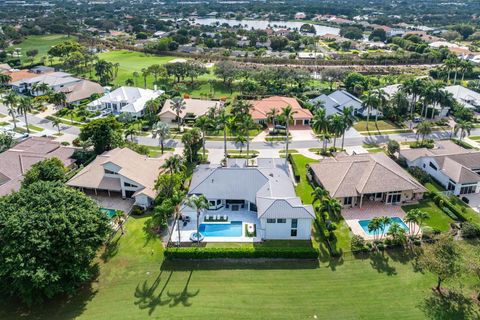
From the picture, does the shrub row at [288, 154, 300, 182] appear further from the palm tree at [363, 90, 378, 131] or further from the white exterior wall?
the palm tree at [363, 90, 378, 131]

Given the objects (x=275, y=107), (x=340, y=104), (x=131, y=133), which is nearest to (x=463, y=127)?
(x=340, y=104)

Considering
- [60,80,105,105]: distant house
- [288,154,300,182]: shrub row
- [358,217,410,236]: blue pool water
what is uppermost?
[60,80,105,105]: distant house

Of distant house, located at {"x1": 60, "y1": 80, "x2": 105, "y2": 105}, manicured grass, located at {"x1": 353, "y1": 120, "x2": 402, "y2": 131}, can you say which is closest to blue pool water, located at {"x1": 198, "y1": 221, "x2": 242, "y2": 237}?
manicured grass, located at {"x1": 353, "y1": 120, "x2": 402, "y2": 131}

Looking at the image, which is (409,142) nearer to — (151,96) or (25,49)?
(151,96)

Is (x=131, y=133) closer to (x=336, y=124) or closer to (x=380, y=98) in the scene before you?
(x=336, y=124)

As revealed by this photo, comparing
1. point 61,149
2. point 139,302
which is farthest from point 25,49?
point 139,302

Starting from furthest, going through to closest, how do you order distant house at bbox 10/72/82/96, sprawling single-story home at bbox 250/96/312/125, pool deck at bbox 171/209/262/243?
distant house at bbox 10/72/82/96, sprawling single-story home at bbox 250/96/312/125, pool deck at bbox 171/209/262/243
